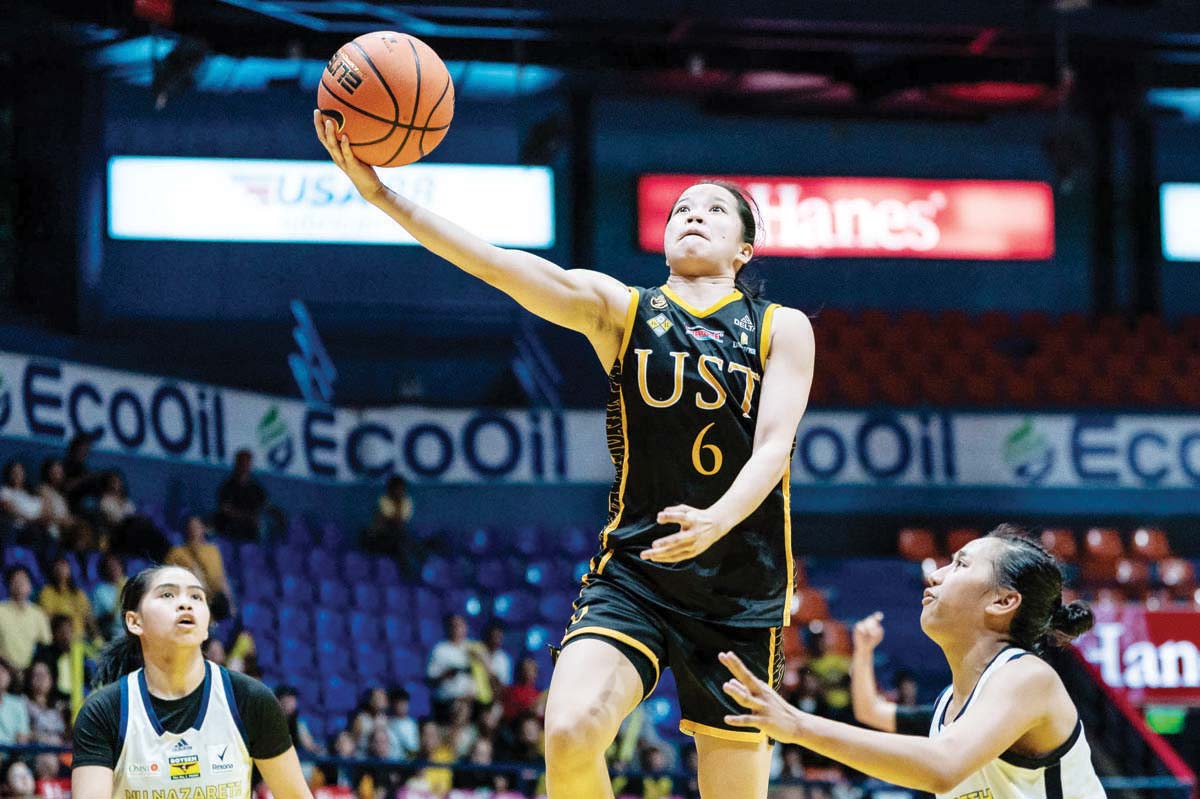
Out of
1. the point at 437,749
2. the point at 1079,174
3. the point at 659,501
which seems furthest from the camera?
the point at 1079,174

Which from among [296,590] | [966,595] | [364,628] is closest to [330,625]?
[364,628]

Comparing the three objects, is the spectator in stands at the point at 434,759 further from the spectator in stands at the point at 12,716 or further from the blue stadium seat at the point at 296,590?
the blue stadium seat at the point at 296,590

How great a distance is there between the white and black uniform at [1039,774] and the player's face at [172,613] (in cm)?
230

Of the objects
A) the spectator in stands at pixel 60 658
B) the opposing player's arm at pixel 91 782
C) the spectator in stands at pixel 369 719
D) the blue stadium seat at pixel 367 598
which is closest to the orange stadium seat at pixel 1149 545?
the blue stadium seat at pixel 367 598

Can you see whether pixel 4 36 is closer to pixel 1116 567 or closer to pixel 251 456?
pixel 251 456

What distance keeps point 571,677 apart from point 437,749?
6.65m

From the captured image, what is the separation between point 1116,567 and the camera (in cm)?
1490

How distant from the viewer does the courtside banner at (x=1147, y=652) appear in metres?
11.9

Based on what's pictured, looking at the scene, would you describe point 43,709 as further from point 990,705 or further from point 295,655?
point 990,705

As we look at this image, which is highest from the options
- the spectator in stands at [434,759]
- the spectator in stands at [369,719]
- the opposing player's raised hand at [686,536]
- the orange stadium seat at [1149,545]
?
the orange stadium seat at [1149,545]

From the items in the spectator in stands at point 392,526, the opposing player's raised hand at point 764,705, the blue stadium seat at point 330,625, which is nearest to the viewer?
the opposing player's raised hand at point 764,705

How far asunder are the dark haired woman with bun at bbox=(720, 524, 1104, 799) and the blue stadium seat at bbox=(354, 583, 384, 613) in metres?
9.13

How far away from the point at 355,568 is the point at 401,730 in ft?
9.49

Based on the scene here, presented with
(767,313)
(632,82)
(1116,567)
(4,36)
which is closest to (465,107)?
(632,82)
